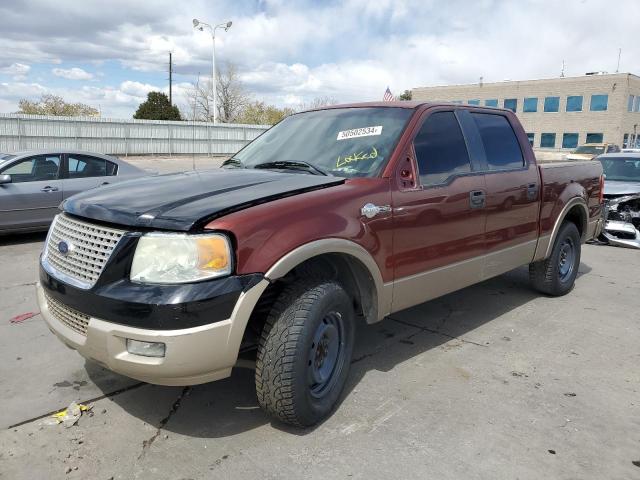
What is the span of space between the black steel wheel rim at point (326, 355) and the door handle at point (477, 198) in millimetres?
1554

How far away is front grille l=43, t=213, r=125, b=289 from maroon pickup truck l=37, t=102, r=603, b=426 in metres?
0.01

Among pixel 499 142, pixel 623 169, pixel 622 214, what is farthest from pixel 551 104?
pixel 499 142

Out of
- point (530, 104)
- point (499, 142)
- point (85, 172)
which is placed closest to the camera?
point (499, 142)

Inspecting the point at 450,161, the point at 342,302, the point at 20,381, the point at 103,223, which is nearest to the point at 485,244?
the point at 450,161

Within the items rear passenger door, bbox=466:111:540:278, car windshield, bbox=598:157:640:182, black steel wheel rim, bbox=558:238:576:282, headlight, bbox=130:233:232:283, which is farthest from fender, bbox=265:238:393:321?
car windshield, bbox=598:157:640:182

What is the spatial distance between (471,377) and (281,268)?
6.08 feet

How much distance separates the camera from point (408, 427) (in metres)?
3.21

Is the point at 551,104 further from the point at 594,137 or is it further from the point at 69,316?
the point at 69,316

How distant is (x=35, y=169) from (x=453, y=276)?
7094 millimetres

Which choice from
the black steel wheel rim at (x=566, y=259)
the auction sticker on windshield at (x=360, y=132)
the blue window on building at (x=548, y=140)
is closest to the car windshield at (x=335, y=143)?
the auction sticker on windshield at (x=360, y=132)

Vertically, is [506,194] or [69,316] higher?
[506,194]

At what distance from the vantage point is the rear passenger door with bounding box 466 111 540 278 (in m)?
4.52

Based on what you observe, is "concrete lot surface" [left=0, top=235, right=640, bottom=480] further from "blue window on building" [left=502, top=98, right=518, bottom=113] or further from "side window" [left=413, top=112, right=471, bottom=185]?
"blue window on building" [left=502, top=98, right=518, bottom=113]

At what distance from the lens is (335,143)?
3.99 m
